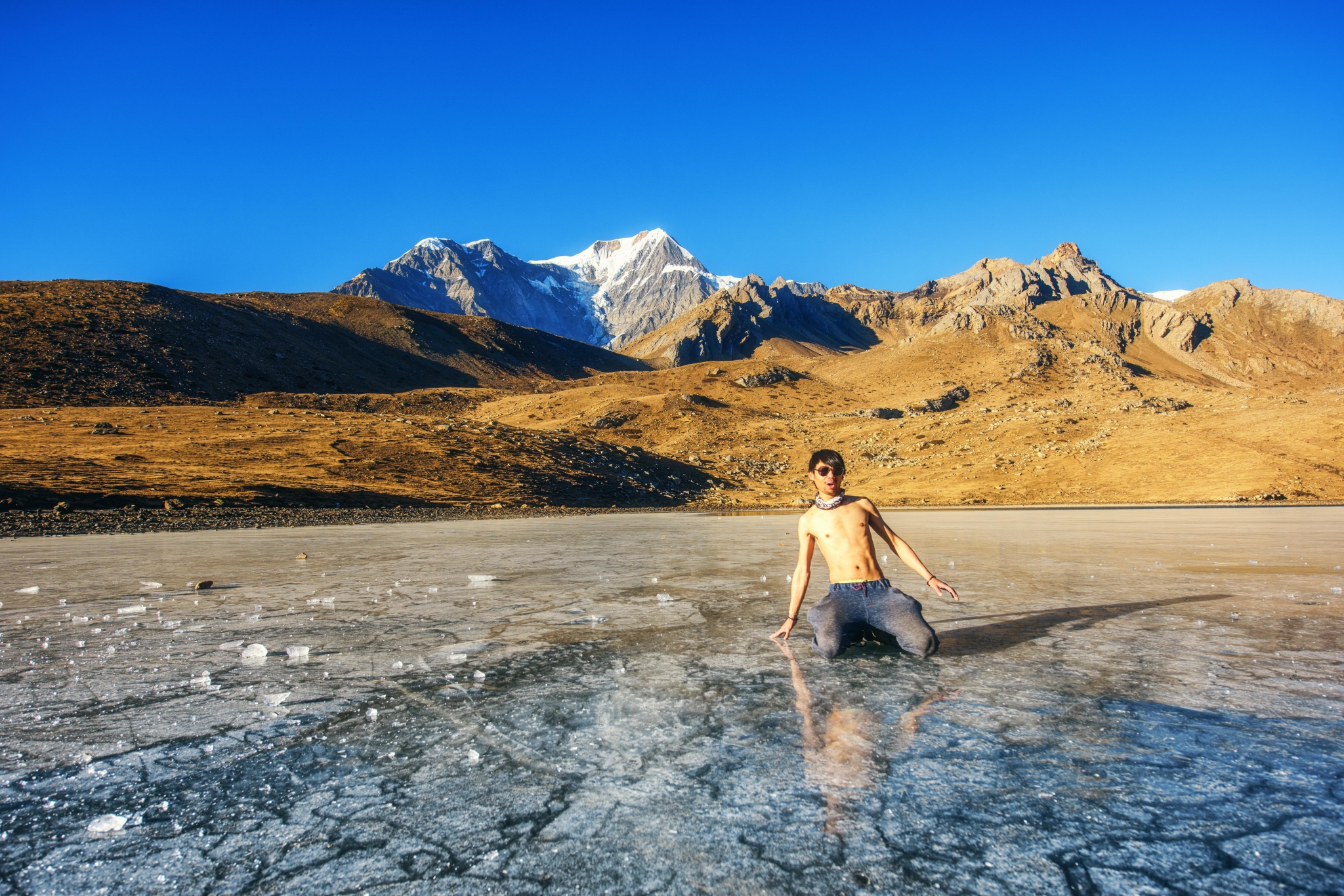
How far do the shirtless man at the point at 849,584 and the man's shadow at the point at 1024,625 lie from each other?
0.31m

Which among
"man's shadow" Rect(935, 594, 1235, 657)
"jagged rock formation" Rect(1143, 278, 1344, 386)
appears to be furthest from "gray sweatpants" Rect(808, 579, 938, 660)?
"jagged rock formation" Rect(1143, 278, 1344, 386)

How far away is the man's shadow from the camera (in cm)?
462

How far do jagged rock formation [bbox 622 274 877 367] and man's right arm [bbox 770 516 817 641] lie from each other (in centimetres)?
12975

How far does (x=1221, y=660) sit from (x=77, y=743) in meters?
5.92

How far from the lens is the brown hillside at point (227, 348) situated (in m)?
51.8

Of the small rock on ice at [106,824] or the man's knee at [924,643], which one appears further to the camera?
the man's knee at [924,643]

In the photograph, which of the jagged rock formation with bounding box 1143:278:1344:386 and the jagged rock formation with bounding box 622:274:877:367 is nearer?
the jagged rock formation with bounding box 1143:278:1344:386

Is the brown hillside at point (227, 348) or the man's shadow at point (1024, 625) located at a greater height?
the brown hillside at point (227, 348)

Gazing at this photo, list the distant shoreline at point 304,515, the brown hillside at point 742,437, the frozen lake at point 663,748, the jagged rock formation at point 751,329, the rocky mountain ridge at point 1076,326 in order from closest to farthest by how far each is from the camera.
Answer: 1. the frozen lake at point 663,748
2. the distant shoreline at point 304,515
3. the brown hillside at point 742,437
4. the rocky mountain ridge at point 1076,326
5. the jagged rock formation at point 751,329

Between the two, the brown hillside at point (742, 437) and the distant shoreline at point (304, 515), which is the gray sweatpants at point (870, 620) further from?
the brown hillside at point (742, 437)

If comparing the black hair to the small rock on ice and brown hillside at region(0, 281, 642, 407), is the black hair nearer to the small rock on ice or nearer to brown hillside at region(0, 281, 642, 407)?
the small rock on ice

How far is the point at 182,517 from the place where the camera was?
16.7m

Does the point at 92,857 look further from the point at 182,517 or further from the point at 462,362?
the point at 462,362

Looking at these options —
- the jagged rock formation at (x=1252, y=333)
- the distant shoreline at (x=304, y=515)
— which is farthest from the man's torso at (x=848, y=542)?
the jagged rock formation at (x=1252, y=333)
